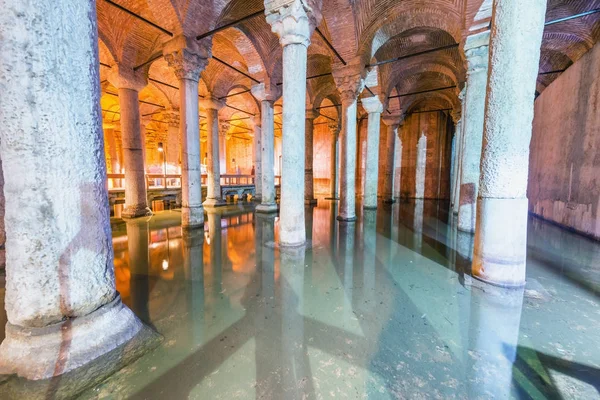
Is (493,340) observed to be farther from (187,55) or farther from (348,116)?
(187,55)

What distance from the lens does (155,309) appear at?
8.56 feet

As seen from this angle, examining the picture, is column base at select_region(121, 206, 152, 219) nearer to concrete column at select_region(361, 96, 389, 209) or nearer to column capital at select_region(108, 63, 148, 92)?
column capital at select_region(108, 63, 148, 92)

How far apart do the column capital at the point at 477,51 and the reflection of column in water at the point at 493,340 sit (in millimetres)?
5467

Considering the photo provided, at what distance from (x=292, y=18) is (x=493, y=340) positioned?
5.20 meters

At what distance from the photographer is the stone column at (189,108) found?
6.05 m

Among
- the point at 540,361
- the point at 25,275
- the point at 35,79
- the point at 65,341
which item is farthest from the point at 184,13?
the point at 540,361

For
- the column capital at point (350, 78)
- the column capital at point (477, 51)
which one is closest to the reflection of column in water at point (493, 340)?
the column capital at point (477, 51)

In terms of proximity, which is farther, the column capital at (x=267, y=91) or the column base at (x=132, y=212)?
the column capital at (x=267, y=91)

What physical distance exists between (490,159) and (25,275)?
461 centimetres

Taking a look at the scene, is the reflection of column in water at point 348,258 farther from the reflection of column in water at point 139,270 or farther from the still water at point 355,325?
the reflection of column in water at point 139,270

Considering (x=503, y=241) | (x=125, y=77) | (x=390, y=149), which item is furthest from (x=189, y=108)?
(x=390, y=149)

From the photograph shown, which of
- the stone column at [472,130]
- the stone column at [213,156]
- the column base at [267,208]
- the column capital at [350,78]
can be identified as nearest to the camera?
the stone column at [472,130]

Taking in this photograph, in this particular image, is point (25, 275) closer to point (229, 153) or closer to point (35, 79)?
point (35, 79)

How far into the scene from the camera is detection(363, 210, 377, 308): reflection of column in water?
293 cm
